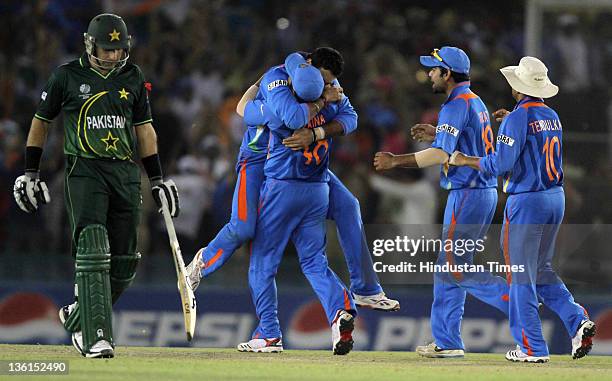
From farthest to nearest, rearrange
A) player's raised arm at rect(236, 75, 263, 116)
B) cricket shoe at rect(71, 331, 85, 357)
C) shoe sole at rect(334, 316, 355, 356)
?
player's raised arm at rect(236, 75, 263, 116) < shoe sole at rect(334, 316, 355, 356) < cricket shoe at rect(71, 331, 85, 357)

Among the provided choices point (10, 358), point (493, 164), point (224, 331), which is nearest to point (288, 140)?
point (493, 164)

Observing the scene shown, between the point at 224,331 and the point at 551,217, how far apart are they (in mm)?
4336

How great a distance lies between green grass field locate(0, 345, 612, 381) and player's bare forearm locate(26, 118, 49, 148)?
131 centimetres

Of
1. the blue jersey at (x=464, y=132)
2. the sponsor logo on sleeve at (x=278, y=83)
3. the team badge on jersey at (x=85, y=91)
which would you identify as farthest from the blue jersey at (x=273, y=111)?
the team badge on jersey at (x=85, y=91)

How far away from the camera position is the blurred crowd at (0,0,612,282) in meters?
13.0

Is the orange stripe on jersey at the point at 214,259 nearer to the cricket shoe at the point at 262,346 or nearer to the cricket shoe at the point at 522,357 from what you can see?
the cricket shoe at the point at 262,346

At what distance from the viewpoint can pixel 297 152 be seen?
30.3 feet

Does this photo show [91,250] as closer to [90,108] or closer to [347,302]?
[90,108]

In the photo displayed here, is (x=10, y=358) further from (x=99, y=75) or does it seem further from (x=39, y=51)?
(x=39, y=51)

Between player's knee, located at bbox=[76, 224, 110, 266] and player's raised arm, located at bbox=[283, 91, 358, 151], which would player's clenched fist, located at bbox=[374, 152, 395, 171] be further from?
player's knee, located at bbox=[76, 224, 110, 266]

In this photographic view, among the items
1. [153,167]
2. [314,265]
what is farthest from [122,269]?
[314,265]

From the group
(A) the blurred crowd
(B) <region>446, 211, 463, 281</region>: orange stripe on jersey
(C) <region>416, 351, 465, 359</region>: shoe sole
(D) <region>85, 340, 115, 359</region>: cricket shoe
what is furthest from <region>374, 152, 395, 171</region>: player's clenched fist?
(A) the blurred crowd

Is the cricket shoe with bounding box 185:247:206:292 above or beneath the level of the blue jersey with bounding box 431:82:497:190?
beneath

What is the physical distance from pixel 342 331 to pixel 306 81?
64.2 inches
